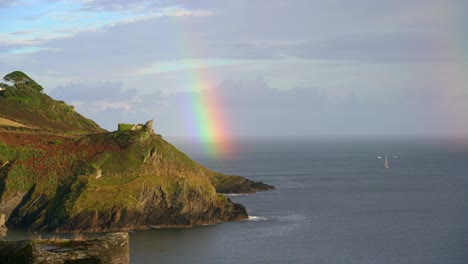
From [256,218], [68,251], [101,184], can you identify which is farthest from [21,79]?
[68,251]

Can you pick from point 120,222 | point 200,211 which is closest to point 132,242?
point 120,222

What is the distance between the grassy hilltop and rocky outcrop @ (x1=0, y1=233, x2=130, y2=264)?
70237 mm

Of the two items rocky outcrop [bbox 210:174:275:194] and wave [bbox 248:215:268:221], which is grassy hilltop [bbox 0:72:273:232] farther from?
rocky outcrop [bbox 210:174:275:194]

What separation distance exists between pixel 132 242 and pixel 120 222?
1040cm

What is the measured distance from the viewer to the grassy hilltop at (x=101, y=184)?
105062 mm

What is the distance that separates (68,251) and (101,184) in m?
78.9

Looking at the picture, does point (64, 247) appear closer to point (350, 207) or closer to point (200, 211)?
point (200, 211)

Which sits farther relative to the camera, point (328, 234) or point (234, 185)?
point (234, 185)

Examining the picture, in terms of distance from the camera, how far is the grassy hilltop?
105062mm

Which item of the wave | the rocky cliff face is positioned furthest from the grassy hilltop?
the wave

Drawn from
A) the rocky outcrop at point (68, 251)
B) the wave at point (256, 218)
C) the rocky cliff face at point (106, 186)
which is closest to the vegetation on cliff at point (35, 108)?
the rocky cliff face at point (106, 186)

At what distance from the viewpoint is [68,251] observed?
3219 cm

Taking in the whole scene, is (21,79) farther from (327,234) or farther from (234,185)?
(327,234)

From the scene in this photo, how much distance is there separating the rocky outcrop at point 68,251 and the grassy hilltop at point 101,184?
230 ft
